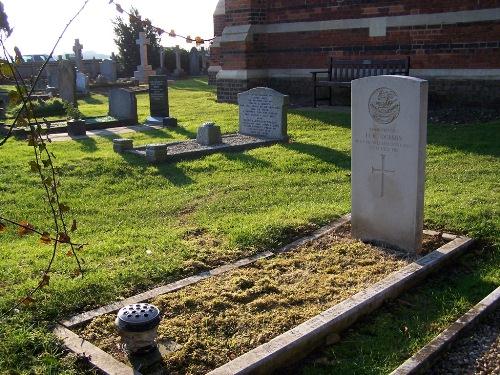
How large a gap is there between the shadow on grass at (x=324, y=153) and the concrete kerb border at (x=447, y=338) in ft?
14.9

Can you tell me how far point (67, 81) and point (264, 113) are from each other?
8.95 metres

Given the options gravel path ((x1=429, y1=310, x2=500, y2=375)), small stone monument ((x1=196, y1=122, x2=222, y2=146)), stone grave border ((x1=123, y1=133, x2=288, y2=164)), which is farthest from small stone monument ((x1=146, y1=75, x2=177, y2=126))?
gravel path ((x1=429, y1=310, x2=500, y2=375))

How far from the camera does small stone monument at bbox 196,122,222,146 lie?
10.3 m

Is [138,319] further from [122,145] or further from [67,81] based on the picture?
[67,81]

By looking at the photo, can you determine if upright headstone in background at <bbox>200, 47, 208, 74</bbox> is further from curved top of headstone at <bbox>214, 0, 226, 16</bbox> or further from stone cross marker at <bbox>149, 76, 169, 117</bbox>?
stone cross marker at <bbox>149, 76, 169, 117</bbox>

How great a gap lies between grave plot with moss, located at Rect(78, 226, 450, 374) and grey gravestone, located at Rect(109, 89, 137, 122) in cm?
1022

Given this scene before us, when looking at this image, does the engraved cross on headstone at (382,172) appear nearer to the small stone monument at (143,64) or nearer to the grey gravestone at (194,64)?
the small stone monument at (143,64)

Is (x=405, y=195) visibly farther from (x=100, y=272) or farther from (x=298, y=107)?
(x=298, y=107)

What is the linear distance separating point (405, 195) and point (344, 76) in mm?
10368

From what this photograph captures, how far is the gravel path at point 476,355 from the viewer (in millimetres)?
3443

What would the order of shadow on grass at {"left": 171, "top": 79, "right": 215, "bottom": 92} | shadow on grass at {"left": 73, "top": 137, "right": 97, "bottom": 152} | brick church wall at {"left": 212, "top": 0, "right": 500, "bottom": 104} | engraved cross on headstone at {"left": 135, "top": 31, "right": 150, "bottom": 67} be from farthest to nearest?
engraved cross on headstone at {"left": 135, "top": 31, "right": 150, "bottom": 67} < shadow on grass at {"left": 171, "top": 79, "right": 215, "bottom": 92} < brick church wall at {"left": 212, "top": 0, "right": 500, "bottom": 104} < shadow on grass at {"left": 73, "top": 137, "right": 97, "bottom": 152}

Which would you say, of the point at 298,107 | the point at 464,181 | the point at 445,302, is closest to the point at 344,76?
the point at 298,107

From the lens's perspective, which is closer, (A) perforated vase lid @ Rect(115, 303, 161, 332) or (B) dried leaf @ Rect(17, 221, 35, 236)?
(B) dried leaf @ Rect(17, 221, 35, 236)

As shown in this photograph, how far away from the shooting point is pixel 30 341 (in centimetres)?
351
